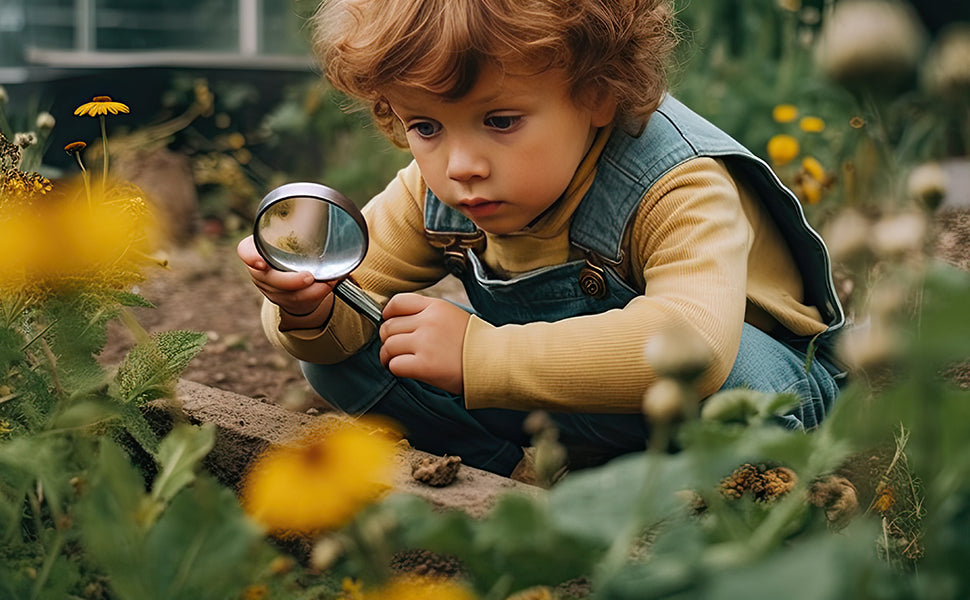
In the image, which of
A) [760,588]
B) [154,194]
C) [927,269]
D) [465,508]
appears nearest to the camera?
[760,588]

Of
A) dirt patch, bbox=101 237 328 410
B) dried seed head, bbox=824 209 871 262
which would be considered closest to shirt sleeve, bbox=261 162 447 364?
dirt patch, bbox=101 237 328 410

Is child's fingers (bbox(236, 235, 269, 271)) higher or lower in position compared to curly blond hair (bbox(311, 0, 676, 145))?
lower

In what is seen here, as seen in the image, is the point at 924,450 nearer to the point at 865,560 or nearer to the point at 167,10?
the point at 865,560

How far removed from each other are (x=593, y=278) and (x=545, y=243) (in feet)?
0.32

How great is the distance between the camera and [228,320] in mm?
2465

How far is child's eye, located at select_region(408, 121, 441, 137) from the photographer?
1.34 meters

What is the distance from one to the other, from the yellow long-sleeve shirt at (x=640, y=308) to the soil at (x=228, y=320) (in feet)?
1.02

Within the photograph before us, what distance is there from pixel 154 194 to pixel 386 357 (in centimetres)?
224

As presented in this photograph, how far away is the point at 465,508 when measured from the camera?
1070 millimetres

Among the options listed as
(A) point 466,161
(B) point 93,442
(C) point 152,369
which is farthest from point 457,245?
(B) point 93,442

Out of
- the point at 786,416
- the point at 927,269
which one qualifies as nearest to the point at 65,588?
the point at 927,269

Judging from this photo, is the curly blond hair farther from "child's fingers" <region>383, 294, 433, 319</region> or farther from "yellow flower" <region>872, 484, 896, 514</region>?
"yellow flower" <region>872, 484, 896, 514</region>

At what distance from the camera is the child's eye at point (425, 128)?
4.39 ft

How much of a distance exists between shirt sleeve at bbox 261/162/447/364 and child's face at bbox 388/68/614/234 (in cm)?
29
